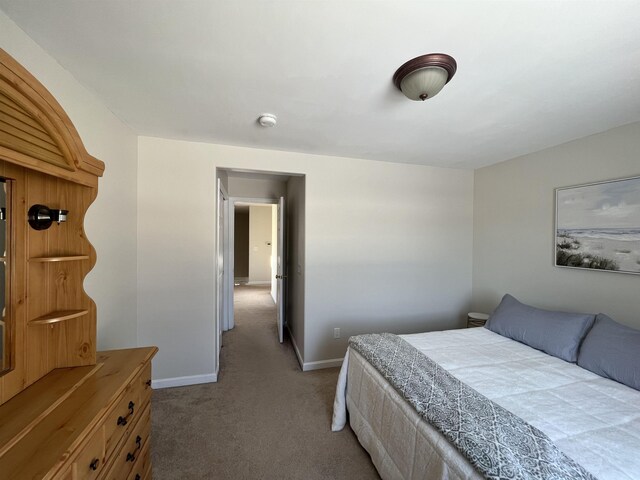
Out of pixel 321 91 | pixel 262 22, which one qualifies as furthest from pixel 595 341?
pixel 262 22

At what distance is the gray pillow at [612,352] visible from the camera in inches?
57.0

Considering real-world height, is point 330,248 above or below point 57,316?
above

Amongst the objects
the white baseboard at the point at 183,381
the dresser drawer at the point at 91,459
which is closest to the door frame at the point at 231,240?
the white baseboard at the point at 183,381

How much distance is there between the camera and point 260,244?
781cm

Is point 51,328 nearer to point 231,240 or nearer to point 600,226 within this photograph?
point 231,240

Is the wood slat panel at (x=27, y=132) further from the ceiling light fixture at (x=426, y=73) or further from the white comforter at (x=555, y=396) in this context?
the white comforter at (x=555, y=396)

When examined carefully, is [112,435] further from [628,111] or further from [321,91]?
[628,111]

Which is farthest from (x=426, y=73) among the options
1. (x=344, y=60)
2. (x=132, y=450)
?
(x=132, y=450)

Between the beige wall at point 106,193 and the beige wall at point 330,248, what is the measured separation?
0.57 feet

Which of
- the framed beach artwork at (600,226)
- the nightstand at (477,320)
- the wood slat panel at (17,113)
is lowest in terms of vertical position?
the nightstand at (477,320)

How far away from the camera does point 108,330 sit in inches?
73.1

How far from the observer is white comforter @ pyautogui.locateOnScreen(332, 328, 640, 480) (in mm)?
990

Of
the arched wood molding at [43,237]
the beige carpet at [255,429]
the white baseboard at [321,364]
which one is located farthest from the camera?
the white baseboard at [321,364]

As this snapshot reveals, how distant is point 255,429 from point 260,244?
619 cm
